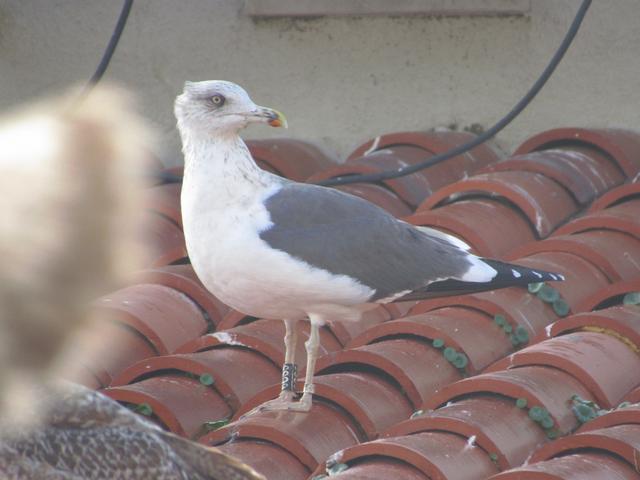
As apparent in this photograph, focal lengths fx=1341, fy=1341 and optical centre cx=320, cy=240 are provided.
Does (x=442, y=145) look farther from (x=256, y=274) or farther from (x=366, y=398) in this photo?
(x=366, y=398)

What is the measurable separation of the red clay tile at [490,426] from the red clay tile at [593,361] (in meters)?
0.18

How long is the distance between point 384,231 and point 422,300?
24 cm

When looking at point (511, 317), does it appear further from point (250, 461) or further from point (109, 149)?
point (109, 149)

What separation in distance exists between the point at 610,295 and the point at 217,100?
1.17 m

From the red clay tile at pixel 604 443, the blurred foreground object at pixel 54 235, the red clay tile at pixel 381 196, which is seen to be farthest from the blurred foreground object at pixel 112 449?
the red clay tile at pixel 381 196

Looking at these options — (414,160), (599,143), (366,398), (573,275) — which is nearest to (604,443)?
(366,398)

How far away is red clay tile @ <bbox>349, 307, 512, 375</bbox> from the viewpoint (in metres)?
3.09

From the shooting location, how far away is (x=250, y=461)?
2.57m

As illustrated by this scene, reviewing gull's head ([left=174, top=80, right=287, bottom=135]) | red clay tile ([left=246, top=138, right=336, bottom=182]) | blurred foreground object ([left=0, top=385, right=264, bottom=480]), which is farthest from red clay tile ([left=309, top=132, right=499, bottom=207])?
blurred foreground object ([left=0, top=385, right=264, bottom=480])

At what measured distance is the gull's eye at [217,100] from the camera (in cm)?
362

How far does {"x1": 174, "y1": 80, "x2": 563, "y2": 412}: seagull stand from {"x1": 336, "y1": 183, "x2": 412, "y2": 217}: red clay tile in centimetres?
57

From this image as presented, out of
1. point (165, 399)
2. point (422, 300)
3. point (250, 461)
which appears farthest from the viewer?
point (422, 300)

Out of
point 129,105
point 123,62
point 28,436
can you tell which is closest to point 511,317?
point 28,436

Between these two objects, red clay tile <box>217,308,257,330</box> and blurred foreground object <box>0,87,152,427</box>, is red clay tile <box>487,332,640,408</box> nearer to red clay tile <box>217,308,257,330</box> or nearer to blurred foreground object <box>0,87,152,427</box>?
red clay tile <box>217,308,257,330</box>
